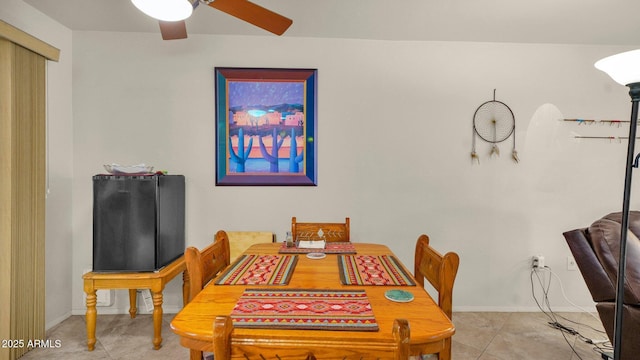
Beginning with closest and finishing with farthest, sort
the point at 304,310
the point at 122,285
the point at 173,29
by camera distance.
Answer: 1. the point at 304,310
2. the point at 173,29
3. the point at 122,285

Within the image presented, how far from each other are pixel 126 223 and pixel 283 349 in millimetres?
1912

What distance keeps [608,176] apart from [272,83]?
3.09 metres

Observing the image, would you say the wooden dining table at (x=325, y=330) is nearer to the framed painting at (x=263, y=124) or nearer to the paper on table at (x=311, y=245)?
the paper on table at (x=311, y=245)

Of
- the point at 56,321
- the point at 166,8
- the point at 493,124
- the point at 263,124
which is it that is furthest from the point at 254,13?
the point at 56,321

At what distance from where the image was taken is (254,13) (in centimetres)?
159

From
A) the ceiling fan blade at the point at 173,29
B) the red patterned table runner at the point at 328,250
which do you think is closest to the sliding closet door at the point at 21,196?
the ceiling fan blade at the point at 173,29

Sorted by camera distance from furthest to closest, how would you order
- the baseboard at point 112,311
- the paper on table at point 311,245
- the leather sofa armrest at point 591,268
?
1. the baseboard at point 112,311
2. the paper on table at point 311,245
3. the leather sofa armrest at point 591,268

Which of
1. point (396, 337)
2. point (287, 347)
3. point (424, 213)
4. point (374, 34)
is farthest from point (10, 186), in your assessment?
point (424, 213)

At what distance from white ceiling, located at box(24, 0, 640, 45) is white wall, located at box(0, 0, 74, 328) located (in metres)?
0.16

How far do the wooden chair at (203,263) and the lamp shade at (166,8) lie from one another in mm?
965

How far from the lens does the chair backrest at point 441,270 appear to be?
1.17 m

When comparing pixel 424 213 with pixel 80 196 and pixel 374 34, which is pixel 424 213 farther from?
pixel 80 196

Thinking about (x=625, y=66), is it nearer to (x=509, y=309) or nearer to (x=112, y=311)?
(x=509, y=309)

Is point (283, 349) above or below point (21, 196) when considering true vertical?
below
